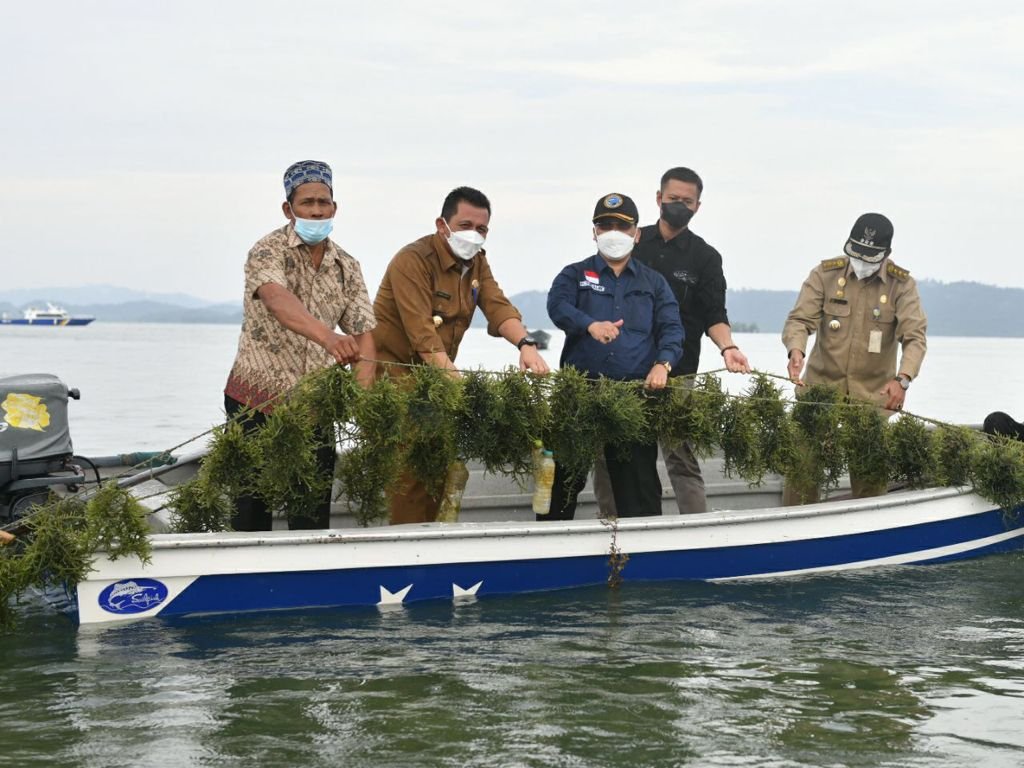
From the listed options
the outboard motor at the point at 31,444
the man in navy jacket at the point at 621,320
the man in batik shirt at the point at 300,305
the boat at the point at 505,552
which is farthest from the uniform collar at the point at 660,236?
the outboard motor at the point at 31,444

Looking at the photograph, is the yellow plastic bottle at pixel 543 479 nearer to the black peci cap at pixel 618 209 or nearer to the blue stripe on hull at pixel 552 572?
the blue stripe on hull at pixel 552 572

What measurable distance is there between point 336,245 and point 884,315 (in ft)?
13.8

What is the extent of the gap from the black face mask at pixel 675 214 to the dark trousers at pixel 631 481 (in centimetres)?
163

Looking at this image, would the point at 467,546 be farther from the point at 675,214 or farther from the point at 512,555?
the point at 675,214

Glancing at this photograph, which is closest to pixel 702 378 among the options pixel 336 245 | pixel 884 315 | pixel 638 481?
pixel 638 481

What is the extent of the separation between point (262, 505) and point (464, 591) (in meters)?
1.28

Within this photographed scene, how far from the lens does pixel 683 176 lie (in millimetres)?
9086

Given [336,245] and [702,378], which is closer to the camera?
[336,245]

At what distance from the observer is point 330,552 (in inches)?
291

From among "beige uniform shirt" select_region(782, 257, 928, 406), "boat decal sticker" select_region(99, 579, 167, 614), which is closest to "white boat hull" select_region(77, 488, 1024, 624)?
"boat decal sticker" select_region(99, 579, 167, 614)

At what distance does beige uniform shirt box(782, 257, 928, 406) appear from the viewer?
9648mm

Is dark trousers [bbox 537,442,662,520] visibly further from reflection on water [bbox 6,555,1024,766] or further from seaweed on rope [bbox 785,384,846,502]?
seaweed on rope [bbox 785,384,846,502]

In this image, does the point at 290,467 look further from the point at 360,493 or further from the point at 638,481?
the point at 638,481

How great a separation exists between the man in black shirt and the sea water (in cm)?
90
